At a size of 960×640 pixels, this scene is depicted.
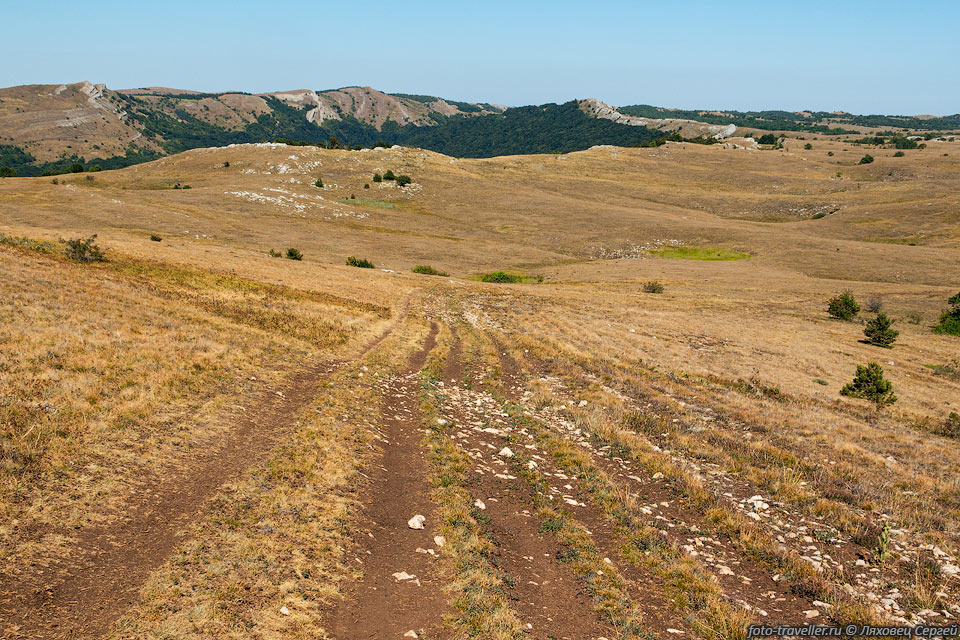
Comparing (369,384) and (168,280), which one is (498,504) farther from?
(168,280)

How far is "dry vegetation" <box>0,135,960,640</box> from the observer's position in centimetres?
A: 732

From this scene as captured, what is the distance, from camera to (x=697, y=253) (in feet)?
264

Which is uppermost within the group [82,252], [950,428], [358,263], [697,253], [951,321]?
[82,252]

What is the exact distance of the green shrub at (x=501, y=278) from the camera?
6053 cm

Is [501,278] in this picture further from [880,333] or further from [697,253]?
[697,253]

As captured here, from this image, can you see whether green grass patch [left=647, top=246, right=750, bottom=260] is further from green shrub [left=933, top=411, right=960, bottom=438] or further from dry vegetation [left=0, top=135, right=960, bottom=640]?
green shrub [left=933, top=411, right=960, bottom=438]

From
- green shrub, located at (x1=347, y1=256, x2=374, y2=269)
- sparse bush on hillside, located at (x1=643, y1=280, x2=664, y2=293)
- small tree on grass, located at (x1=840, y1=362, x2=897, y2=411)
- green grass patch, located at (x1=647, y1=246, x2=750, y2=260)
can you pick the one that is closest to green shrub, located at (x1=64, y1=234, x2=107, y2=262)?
green shrub, located at (x1=347, y1=256, x2=374, y2=269)

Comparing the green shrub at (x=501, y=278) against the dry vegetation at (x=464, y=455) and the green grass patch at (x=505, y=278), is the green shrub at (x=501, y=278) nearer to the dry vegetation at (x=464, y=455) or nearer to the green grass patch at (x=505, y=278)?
the green grass patch at (x=505, y=278)

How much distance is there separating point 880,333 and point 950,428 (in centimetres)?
2036

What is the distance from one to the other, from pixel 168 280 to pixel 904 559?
3387cm

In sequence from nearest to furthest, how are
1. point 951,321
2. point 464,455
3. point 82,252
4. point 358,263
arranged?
point 464,455 < point 82,252 < point 951,321 < point 358,263

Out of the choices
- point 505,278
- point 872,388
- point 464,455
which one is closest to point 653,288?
point 505,278

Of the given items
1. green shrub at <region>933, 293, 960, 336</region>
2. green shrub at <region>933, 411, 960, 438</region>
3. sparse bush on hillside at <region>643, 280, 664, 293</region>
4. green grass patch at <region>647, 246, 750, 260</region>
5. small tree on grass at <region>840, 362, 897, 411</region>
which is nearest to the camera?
green shrub at <region>933, 411, 960, 438</region>

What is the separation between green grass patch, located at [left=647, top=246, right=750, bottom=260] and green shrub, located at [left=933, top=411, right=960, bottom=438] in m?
61.3
